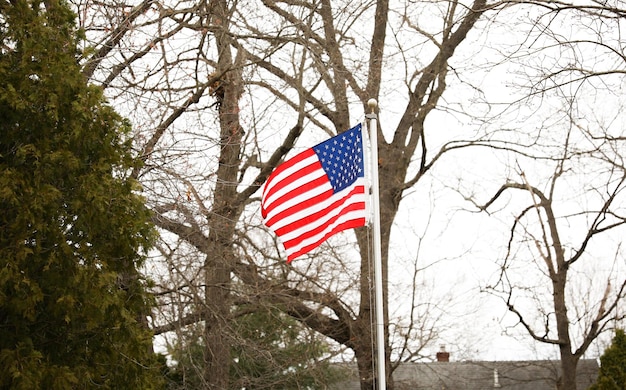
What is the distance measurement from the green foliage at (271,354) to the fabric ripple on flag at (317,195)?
4.83m

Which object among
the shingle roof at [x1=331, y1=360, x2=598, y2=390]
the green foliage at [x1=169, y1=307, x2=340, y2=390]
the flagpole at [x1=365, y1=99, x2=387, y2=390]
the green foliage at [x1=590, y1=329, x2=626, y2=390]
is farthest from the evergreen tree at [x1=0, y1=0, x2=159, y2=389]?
the shingle roof at [x1=331, y1=360, x2=598, y2=390]

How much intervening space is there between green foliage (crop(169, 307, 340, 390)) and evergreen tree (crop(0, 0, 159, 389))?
5.77 metres

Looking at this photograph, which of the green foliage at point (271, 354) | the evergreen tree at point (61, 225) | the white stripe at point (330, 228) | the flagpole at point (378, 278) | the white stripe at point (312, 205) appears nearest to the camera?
the evergreen tree at point (61, 225)

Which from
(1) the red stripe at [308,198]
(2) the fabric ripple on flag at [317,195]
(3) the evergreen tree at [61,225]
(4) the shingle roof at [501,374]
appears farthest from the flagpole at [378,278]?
(4) the shingle roof at [501,374]

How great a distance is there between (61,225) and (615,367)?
47.6 ft

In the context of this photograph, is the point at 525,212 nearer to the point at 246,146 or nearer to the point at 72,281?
the point at 246,146

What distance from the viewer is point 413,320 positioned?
18.3 metres

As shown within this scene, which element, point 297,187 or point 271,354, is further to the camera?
point 271,354

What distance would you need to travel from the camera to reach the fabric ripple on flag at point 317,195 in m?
8.66

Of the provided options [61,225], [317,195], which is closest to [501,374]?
[317,195]

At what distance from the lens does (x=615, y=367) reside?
1888 centimetres

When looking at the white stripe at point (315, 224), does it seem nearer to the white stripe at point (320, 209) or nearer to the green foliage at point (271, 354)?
the white stripe at point (320, 209)

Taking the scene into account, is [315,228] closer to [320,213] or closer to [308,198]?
[320,213]

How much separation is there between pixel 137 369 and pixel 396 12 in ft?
39.0
